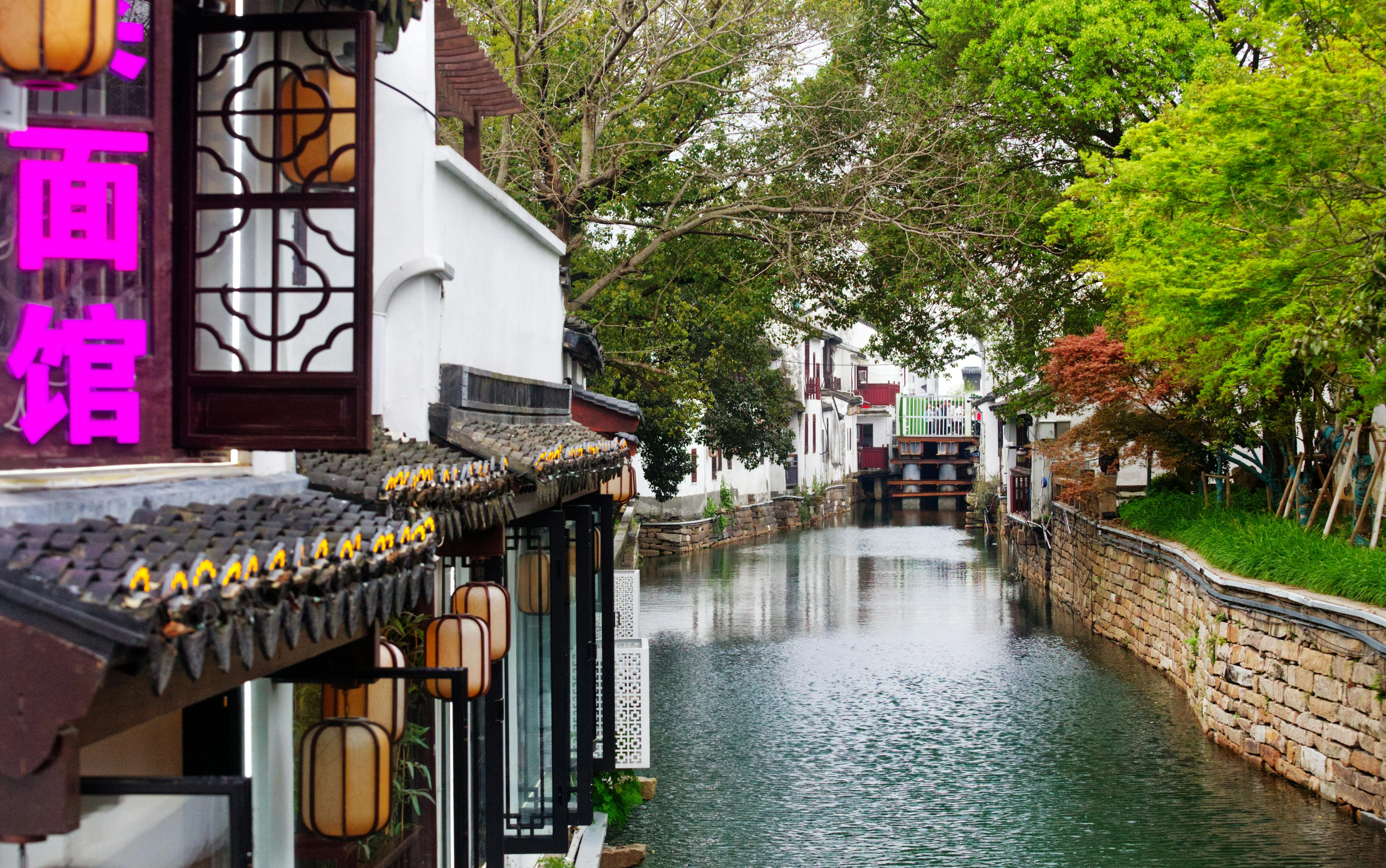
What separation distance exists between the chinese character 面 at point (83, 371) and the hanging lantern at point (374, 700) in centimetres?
163

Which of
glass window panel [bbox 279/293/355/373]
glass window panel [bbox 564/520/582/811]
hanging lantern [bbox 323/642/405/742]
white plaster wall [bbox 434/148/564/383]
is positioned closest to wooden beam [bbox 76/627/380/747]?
hanging lantern [bbox 323/642/405/742]

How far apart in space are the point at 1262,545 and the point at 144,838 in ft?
45.5

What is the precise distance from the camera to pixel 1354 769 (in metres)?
11.1

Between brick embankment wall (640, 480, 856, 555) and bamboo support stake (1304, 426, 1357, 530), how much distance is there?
20.9 m

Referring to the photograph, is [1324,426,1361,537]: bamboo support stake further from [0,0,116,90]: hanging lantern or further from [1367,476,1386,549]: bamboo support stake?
[0,0,116,90]: hanging lantern

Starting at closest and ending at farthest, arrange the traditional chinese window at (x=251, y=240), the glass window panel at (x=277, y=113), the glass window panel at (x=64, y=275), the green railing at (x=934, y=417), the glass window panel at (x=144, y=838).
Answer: the glass window panel at (x=144, y=838), the glass window panel at (x=64, y=275), the traditional chinese window at (x=251, y=240), the glass window panel at (x=277, y=113), the green railing at (x=934, y=417)

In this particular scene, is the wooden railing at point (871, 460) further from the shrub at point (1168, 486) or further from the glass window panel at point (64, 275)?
the glass window panel at point (64, 275)

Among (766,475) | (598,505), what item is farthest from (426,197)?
(766,475)

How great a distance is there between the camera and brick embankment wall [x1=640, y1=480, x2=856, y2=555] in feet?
115

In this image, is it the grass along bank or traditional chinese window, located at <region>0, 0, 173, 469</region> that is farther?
the grass along bank

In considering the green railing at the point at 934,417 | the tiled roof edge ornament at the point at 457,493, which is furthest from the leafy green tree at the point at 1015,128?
the green railing at the point at 934,417

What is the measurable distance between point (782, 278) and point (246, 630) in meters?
14.5

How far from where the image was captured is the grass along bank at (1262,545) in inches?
466

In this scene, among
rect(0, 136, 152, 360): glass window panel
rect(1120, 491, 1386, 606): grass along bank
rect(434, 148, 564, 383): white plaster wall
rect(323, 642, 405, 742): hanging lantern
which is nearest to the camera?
rect(0, 136, 152, 360): glass window panel
